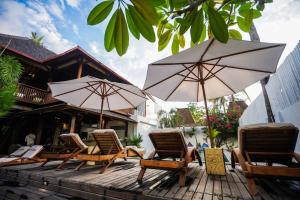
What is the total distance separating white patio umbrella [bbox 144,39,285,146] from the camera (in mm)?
2307

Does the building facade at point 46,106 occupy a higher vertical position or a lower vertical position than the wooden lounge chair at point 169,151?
higher

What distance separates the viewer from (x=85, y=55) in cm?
954

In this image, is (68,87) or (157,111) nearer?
(68,87)

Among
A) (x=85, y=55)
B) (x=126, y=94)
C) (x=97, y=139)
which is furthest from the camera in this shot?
(x=85, y=55)

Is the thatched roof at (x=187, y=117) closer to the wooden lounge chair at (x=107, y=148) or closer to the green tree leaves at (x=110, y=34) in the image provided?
the wooden lounge chair at (x=107, y=148)

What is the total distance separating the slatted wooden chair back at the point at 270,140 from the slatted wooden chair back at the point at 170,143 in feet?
2.79

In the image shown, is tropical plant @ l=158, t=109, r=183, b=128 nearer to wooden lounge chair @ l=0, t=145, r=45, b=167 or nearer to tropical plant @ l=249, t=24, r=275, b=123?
tropical plant @ l=249, t=24, r=275, b=123

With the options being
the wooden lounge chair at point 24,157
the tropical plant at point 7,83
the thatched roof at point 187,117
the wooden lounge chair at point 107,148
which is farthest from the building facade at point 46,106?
the thatched roof at point 187,117

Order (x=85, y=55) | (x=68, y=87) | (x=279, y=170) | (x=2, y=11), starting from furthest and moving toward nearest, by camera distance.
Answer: (x=85, y=55)
(x=2, y=11)
(x=68, y=87)
(x=279, y=170)

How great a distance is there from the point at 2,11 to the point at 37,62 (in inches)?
121

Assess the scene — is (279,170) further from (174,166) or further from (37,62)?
(37,62)

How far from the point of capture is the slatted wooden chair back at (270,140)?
1.91m

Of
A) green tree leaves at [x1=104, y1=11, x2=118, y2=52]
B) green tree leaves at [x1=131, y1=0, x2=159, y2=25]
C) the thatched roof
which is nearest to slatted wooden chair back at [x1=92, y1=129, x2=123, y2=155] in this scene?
green tree leaves at [x1=104, y1=11, x2=118, y2=52]

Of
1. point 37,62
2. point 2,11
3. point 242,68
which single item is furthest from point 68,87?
point 2,11
